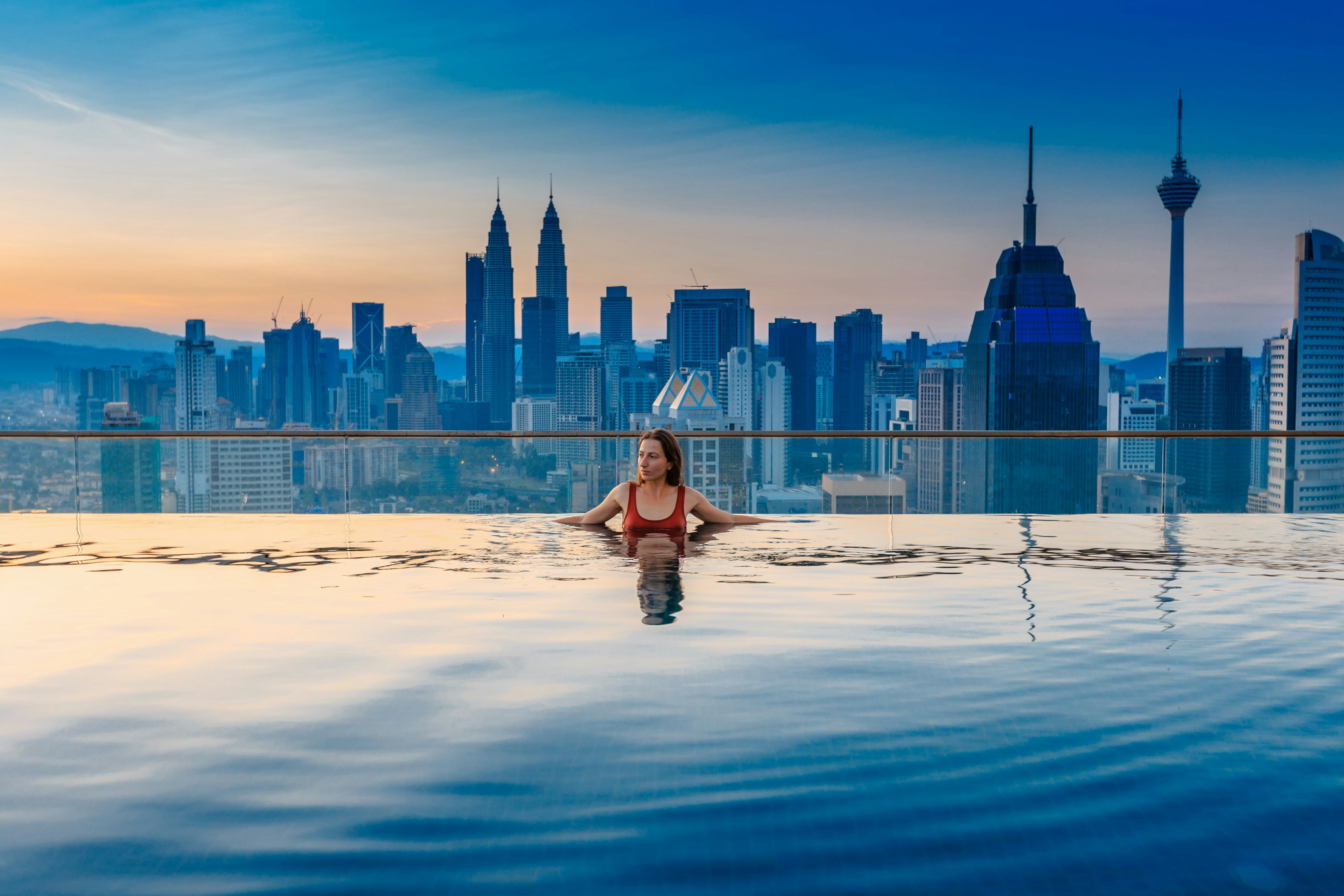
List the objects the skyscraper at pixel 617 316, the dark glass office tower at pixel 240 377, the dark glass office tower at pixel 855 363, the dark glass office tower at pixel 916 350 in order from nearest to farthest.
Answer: the dark glass office tower at pixel 240 377, the dark glass office tower at pixel 855 363, the dark glass office tower at pixel 916 350, the skyscraper at pixel 617 316

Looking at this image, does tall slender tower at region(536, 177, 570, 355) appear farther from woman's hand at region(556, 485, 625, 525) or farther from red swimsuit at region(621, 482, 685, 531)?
red swimsuit at region(621, 482, 685, 531)

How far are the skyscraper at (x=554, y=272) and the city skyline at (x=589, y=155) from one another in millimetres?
25087

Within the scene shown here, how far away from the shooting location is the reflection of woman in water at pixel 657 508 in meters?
5.03

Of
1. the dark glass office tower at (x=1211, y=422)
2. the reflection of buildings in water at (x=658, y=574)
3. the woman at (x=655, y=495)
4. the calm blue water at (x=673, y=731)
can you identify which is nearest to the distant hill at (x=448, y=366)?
the dark glass office tower at (x=1211, y=422)

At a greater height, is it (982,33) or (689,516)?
(982,33)

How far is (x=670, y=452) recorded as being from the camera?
5227 mm

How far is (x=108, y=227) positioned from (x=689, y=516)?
43.3ft

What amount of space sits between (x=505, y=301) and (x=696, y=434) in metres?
50.2

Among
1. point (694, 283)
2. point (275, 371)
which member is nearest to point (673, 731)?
point (275, 371)

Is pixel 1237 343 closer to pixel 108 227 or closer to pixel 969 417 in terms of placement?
pixel 969 417

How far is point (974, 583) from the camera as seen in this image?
4.01 m

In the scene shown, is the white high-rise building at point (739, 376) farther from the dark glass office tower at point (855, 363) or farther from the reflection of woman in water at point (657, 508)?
the reflection of woman in water at point (657, 508)

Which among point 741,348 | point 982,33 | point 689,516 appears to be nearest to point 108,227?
point 689,516

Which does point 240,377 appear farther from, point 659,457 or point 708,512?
point 659,457
